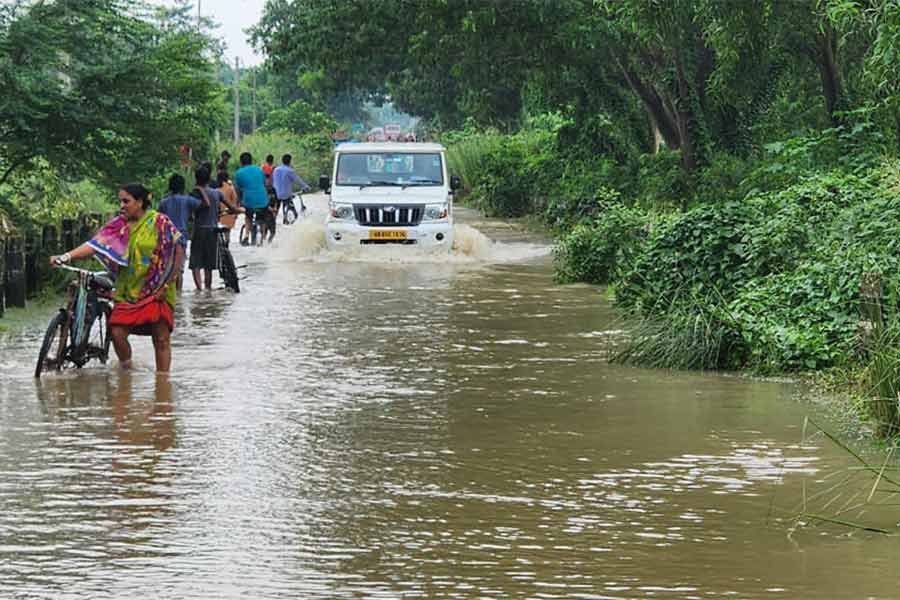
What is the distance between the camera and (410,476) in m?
9.17

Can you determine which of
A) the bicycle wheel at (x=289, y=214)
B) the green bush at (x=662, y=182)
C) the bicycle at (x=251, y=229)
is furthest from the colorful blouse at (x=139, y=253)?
the bicycle wheel at (x=289, y=214)

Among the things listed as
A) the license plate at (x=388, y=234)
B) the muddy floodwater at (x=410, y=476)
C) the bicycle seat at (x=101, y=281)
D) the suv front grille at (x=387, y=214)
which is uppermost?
the suv front grille at (x=387, y=214)

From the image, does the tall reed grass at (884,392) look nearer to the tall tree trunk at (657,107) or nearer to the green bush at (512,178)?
the tall tree trunk at (657,107)

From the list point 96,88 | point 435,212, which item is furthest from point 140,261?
point 435,212

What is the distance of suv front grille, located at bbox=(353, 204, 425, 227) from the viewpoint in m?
25.8

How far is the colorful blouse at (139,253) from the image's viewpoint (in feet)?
42.7

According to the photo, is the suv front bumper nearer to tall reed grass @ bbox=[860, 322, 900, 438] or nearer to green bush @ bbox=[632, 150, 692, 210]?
green bush @ bbox=[632, 150, 692, 210]

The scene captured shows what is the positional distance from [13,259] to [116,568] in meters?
11.7

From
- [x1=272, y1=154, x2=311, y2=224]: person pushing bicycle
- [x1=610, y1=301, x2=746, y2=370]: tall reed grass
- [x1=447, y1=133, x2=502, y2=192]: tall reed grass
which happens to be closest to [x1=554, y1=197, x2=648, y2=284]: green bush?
[x1=610, y1=301, x2=746, y2=370]: tall reed grass

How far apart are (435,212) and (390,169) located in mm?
1406

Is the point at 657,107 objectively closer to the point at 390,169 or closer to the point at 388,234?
the point at 390,169

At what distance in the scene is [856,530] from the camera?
309 inches

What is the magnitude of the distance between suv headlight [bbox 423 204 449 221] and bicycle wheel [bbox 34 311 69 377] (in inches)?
515

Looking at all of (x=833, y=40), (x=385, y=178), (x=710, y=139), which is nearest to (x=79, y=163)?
(x=385, y=178)
